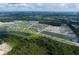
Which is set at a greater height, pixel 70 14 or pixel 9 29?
pixel 70 14

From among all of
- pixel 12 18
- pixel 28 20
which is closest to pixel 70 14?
pixel 28 20

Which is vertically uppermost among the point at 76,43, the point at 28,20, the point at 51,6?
the point at 51,6

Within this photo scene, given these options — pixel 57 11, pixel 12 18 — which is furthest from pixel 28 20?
pixel 57 11

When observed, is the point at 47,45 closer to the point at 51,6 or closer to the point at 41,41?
the point at 41,41
